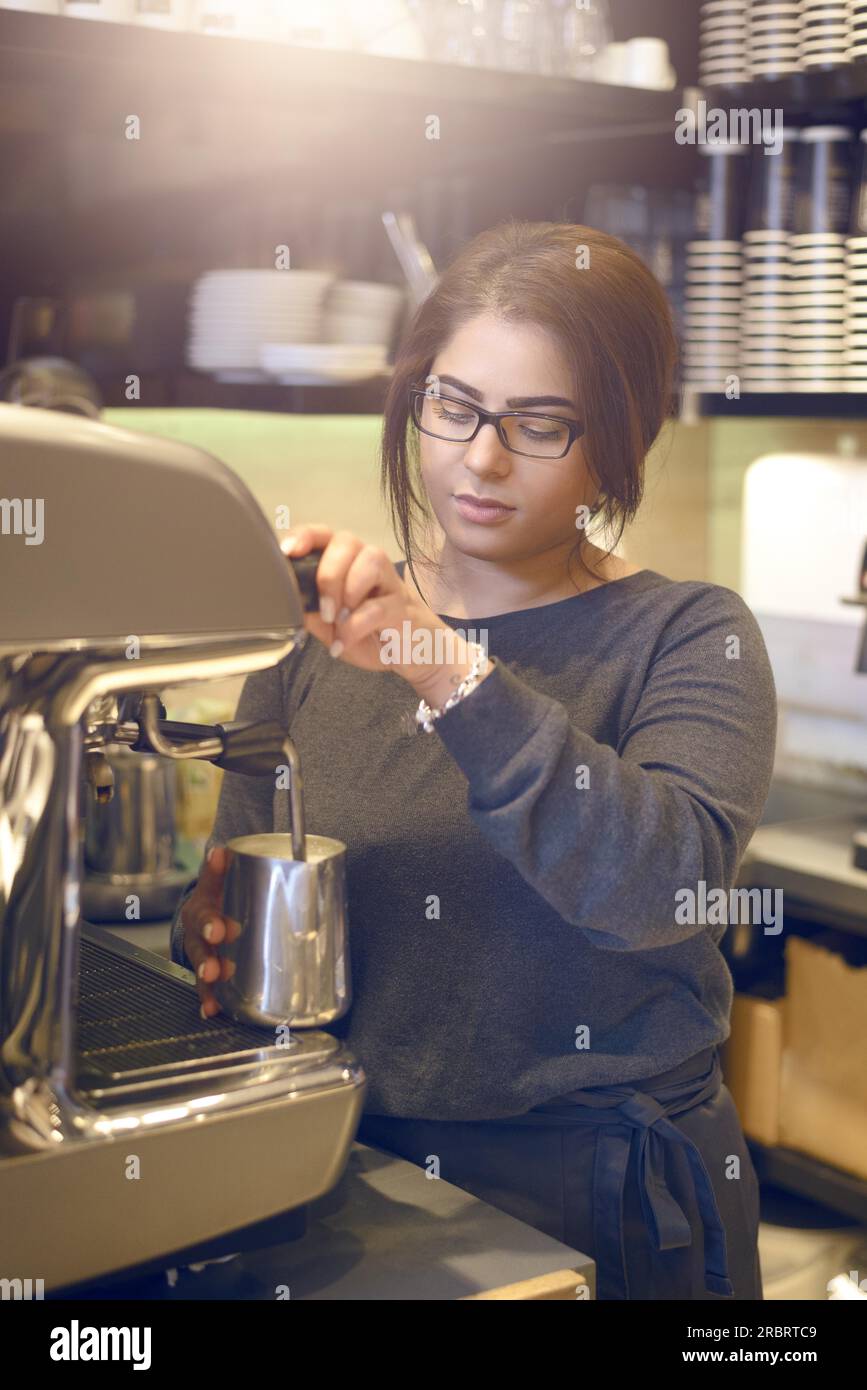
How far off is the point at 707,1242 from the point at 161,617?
28.7 inches

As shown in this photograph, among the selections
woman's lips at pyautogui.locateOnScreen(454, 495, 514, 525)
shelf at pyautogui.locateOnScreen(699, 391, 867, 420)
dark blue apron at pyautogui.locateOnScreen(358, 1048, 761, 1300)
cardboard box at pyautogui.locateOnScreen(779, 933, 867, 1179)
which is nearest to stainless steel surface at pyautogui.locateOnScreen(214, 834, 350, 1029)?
dark blue apron at pyautogui.locateOnScreen(358, 1048, 761, 1300)

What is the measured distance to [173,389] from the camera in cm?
201

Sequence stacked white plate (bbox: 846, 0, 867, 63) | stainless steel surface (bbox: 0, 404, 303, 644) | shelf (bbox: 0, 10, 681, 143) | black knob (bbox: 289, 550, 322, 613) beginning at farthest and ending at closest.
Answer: stacked white plate (bbox: 846, 0, 867, 63)
shelf (bbox: 0, 10, 681, 143)
black knob (bbox: 289, 550, 322, 613)
stainless steel surface (bbox: 0, 404, 303, 644)

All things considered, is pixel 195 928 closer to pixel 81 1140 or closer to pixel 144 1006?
pixel 144 1006

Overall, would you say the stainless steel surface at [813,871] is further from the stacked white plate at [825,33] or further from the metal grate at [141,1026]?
the metal grate at [141,1026]

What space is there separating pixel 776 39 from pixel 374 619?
1.67 m

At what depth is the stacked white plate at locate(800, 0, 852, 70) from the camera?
7.06ft

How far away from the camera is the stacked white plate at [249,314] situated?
2008mm

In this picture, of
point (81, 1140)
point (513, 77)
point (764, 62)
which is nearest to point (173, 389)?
point (513, 77)

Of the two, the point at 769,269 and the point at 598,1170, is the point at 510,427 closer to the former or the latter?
the point at 598,1170

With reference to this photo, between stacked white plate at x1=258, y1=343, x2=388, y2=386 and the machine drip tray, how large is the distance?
1.09m

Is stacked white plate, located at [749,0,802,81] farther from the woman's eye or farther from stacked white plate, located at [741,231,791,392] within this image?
the woman's eye

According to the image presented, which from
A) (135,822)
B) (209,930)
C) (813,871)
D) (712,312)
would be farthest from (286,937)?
(712,312)
